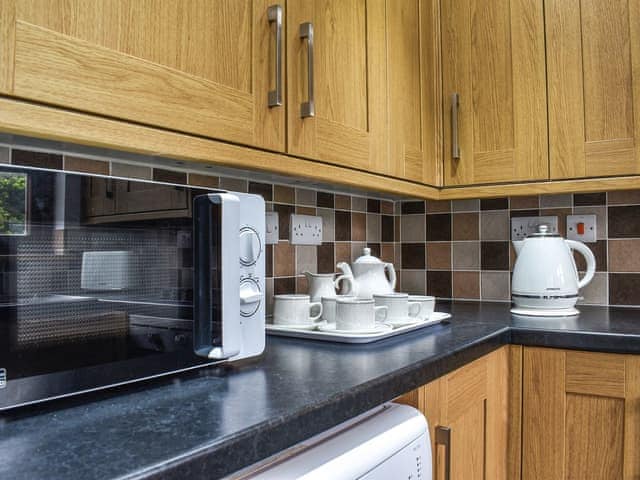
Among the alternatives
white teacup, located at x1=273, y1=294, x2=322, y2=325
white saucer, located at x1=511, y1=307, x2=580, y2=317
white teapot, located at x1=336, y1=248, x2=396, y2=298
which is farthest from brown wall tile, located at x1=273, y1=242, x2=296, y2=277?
white saucer, located at x1=511, y1=307, x2=580, y2=317

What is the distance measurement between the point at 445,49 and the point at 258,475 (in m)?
1.49

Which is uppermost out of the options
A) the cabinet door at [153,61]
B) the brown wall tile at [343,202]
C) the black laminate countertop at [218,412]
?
the cabinet door at [153,61]

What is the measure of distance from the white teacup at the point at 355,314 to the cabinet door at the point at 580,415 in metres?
0.45

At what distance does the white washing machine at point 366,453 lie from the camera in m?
0.63

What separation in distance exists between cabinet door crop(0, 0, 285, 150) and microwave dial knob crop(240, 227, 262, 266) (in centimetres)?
19

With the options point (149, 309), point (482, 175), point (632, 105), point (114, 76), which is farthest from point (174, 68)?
point (632, 105)

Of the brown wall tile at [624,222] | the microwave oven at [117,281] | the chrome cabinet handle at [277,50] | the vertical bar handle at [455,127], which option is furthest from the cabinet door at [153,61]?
the brown wall tile at [624,222]

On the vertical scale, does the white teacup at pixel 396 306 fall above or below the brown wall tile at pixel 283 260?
below

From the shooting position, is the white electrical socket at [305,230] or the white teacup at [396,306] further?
the white electrical socket at [305,230]

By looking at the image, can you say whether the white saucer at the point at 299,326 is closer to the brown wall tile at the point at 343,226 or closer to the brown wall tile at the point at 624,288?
the brown wall tile at the point at 343,226

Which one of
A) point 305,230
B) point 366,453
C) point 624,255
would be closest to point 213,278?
point 366,453

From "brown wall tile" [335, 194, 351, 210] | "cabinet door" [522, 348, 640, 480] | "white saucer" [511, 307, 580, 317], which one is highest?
"brown wall tile" [335, 194, 351, 210]

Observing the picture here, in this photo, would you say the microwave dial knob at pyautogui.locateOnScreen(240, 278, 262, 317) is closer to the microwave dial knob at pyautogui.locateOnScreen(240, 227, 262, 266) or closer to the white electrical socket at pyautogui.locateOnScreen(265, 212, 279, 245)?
the microwave dial knob at pyautogui.locateOnScreen(240, 227, 262, 266)

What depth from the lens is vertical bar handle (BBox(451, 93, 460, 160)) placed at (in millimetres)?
1678
